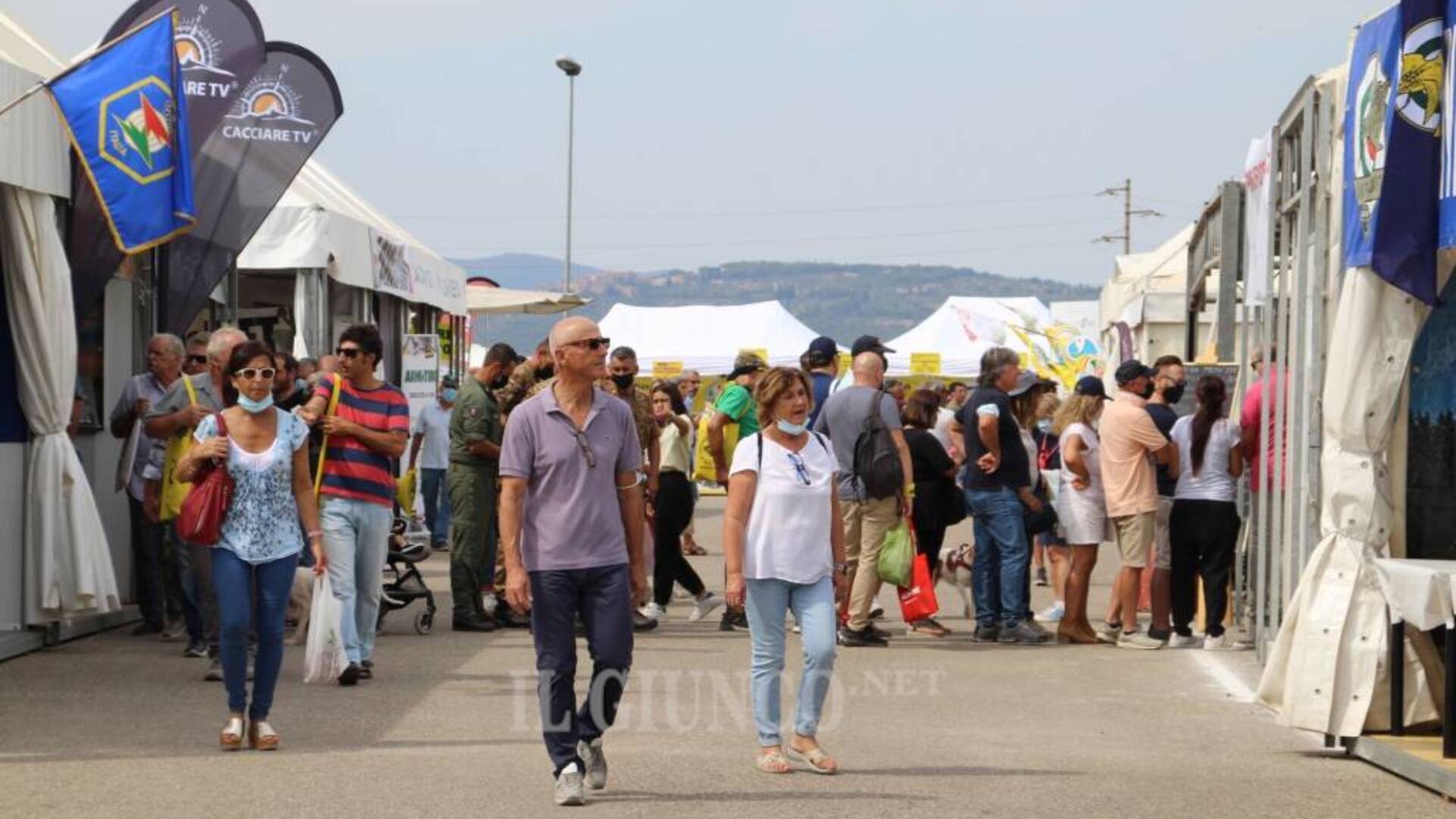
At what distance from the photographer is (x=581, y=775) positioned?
791cm

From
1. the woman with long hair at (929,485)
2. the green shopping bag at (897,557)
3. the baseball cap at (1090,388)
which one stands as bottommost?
the green shopping bag at (897,557)

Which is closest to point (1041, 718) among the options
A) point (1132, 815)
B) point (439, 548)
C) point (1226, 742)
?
point (1226, 742)

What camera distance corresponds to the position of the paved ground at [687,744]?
8039 mm

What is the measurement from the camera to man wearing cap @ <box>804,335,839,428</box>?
14.6 meters

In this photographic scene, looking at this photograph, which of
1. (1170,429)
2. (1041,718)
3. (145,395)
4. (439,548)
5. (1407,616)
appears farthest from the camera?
(439,548)

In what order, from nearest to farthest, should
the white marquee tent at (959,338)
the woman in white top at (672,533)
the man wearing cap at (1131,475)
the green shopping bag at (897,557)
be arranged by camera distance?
1. the green shopping bag at (897,557)
2. the man wearing cap at (1131,475)
3. the woman in white top at (672,533)
4. the white marquee tent at (959,338)

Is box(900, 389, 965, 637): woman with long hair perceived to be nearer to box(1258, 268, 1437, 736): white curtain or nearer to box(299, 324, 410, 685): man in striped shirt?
box(299, 324, 410, 685): man in striped shirt

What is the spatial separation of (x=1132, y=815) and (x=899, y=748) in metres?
1.83

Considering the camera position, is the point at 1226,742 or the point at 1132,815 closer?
the point at 1132,815

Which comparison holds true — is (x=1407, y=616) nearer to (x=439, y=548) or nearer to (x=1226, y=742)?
(x=1226, y=742)

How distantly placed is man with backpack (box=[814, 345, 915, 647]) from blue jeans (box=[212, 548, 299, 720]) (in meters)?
5.09

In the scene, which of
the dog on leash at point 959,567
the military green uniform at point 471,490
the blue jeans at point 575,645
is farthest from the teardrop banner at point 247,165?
the blue jeans at point 575,645

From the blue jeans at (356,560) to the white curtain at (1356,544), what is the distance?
484 centimetres

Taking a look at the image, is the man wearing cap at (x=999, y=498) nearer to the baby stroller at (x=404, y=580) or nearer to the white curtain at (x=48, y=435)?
the baby stroller at (x=404, y=580)
